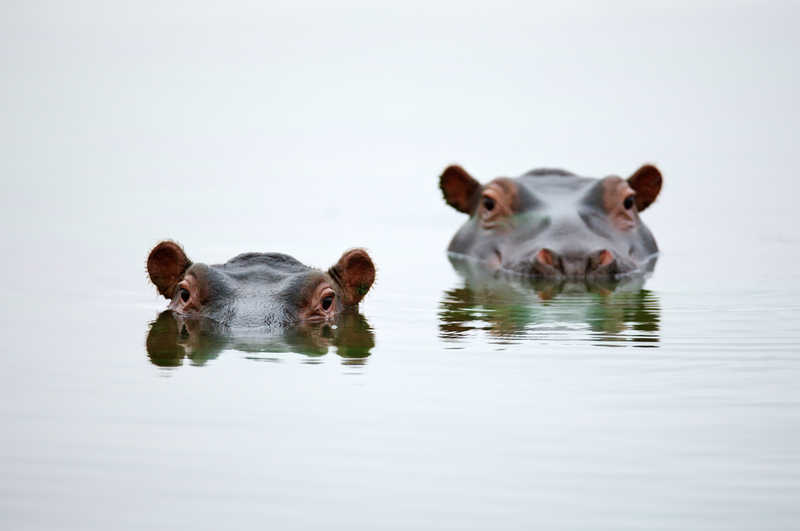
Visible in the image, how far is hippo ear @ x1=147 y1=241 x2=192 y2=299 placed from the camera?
12.5 meters

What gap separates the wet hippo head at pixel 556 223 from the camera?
53.1 ft

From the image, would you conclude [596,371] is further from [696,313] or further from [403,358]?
[696,313]

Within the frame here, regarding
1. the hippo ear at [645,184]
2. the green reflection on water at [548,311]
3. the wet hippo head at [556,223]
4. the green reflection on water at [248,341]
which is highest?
the hippo ear at [645,184]

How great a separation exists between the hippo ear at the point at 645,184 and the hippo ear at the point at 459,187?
1.88 metres

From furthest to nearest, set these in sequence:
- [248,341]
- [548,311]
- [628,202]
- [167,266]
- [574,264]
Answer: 1. [628,202]
2. [574,264]
3. [548,311]
4. [167,266]
5. [248,341]

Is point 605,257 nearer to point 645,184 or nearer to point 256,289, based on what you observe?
point 645,184

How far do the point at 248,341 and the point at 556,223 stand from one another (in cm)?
672

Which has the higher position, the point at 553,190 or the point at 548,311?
the point at 553,190

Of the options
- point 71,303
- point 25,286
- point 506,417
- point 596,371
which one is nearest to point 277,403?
point 506,417

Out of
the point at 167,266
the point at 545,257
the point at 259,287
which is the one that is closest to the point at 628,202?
the point at 545,257

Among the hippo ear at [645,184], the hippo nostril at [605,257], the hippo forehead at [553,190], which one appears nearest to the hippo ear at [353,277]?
the hippo nostril at [605,257]

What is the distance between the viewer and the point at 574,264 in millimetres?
16000

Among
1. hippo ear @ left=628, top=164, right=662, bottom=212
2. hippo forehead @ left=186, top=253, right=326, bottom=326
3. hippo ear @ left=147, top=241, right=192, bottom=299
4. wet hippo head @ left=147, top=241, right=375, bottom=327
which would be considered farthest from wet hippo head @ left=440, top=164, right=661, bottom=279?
hippo ear @ left=147, top=241, right=192, bottom=299

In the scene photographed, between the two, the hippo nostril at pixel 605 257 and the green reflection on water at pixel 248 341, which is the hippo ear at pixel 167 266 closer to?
the green reflection on water at pixel 248 341
